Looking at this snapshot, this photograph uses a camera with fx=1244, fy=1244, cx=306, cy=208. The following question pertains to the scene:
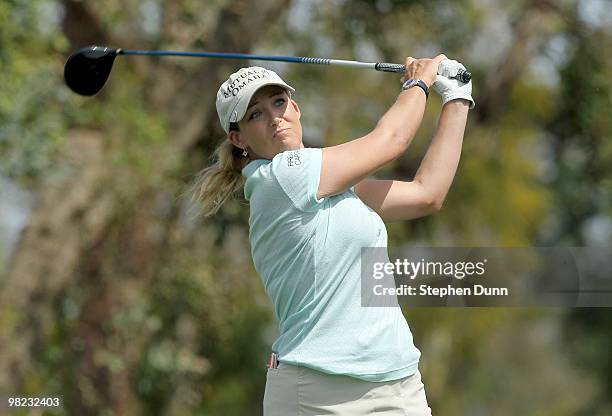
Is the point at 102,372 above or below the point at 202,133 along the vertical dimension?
below

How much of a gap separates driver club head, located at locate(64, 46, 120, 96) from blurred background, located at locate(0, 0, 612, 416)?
2.92m

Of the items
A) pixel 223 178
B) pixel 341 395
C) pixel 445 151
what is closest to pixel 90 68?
pixel 223 178

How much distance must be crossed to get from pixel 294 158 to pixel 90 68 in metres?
2.06

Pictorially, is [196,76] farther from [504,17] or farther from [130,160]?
[504,17]

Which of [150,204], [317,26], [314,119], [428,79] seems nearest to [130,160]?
[150,204]

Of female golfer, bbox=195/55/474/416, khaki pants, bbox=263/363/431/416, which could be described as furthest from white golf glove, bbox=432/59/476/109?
khaki pants, bbox=263/363/431/416

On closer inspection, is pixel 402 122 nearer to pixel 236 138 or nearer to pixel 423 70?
pixel 423 70

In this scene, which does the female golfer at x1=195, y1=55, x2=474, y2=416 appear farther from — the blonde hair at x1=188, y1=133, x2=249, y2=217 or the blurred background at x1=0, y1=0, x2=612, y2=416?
the blurred background at x1=0, y1=0, x2=612, y2=416

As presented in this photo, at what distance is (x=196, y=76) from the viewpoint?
10.9m

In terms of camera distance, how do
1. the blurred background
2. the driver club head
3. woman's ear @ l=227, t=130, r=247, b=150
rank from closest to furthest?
woman's ear @ l=227, t=130, r=247, b=150 → the driver club head → the blurred background

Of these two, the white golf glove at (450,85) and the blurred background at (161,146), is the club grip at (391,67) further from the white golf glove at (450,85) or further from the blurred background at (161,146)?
the blurred background at (161,146)

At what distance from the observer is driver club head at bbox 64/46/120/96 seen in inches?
199

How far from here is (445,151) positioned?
3.43 metres

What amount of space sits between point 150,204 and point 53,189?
2.70ft
